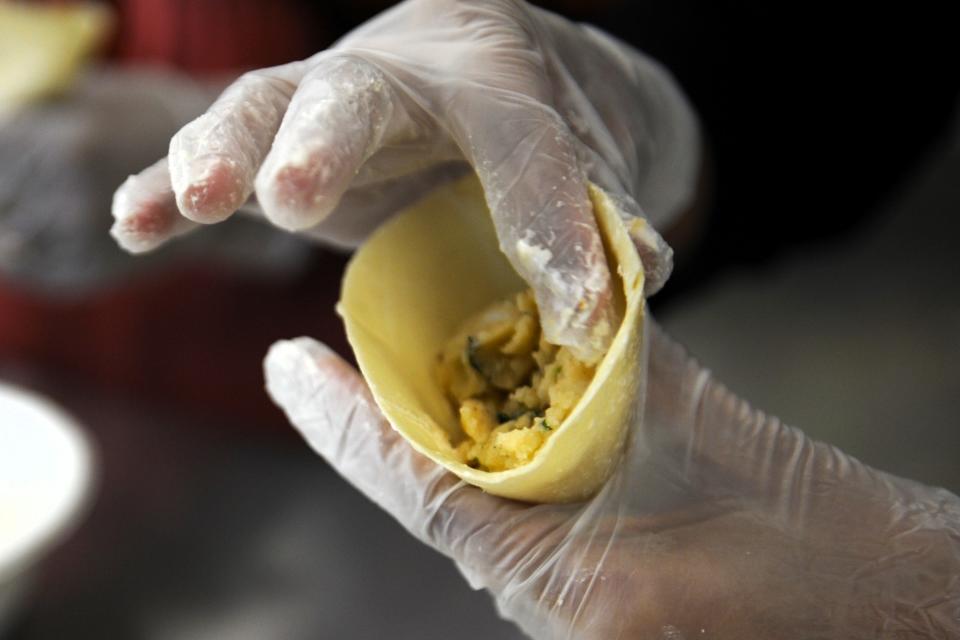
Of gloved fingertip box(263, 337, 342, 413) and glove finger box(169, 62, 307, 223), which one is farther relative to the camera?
gloved fingertip box(263, 337, 342, 413)

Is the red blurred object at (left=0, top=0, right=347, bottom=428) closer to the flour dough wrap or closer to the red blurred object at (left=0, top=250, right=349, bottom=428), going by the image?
the red blurred object at (left=0, top=250, right=349, bottom=428)

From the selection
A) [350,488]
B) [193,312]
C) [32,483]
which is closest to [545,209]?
[32,483]

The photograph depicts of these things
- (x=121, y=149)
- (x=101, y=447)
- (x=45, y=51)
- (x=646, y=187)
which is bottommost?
(x=101, y=447)

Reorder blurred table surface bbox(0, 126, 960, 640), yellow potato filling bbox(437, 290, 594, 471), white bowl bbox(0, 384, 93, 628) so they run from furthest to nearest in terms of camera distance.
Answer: blurred table surface bbox(0, 126, 960, 640) < white bowl bbox(0, 384, 93, 628) < yellow potato filling bbox(437, 290, 594, 471)

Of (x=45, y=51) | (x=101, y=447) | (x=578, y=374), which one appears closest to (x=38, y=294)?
(x=101, y=447)

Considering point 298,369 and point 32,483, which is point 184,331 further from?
point 298,369

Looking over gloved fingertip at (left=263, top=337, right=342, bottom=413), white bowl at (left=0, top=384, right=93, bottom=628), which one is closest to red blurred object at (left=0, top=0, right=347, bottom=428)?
white bowl at (left=0, top=384, right=93, bottom=628)

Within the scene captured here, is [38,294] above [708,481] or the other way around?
the other way around

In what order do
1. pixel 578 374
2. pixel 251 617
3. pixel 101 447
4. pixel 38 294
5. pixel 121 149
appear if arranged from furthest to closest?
pixel 38 294 → pixel 101 447 → pixel 121 149 → pixel 251 617 → pixel 578 374

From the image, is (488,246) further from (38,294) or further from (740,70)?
(38,294)
